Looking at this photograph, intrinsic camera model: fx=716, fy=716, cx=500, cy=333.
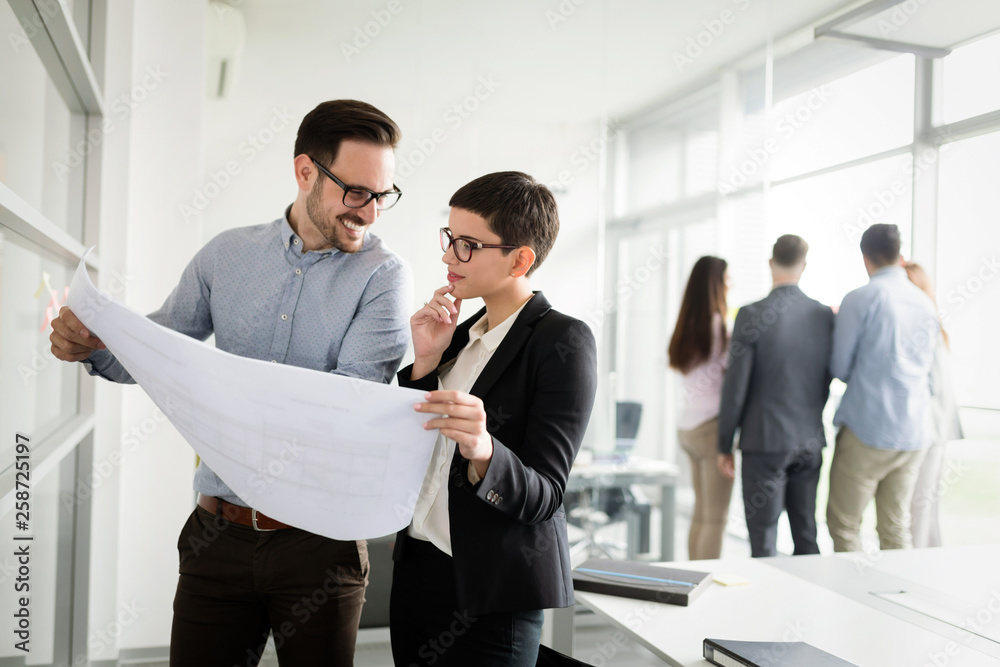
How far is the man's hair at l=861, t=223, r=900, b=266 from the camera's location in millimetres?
2920

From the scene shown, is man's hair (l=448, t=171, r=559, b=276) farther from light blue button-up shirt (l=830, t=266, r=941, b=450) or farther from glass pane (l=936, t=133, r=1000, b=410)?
light blue button-up shirt (l=830, t=266, r=941, b=450)

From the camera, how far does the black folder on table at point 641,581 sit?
1646 mm

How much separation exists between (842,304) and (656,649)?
8.00 ft

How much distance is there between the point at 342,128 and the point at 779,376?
2790 millimetres

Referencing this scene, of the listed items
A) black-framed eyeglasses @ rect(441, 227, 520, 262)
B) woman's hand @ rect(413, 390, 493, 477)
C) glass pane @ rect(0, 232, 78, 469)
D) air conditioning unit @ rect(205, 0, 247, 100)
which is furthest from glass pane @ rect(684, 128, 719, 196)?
woman's hand @ rect(413, 390, 493, 477)

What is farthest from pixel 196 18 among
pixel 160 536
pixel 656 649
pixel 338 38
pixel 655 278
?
pixel 656 649

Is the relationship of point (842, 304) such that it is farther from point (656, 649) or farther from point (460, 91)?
point (656, 649)

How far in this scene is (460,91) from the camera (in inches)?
150

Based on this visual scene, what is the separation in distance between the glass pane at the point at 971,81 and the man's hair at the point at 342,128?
1577 millimetres

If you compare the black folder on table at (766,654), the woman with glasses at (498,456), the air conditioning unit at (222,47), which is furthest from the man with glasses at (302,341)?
the air conditioning unit at (222,47)

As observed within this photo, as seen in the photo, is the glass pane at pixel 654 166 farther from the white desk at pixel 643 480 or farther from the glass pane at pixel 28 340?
the glass pane at pixel 28 340

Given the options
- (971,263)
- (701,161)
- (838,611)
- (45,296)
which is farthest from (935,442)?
(45,296)

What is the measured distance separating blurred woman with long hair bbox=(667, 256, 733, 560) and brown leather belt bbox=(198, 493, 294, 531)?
2986mm

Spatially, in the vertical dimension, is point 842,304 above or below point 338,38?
below
